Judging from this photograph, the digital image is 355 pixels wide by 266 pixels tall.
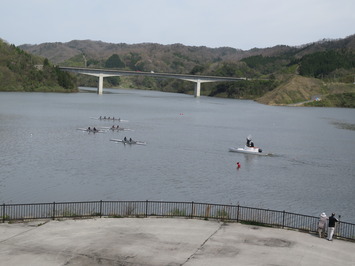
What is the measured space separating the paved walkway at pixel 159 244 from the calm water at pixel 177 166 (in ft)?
50.7

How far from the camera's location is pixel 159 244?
91.8ft

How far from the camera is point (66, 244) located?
27453 mm

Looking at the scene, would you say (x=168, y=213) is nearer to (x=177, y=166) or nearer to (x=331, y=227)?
(x=331, y=227)

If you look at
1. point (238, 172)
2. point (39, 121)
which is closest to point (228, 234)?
point (238, 172)

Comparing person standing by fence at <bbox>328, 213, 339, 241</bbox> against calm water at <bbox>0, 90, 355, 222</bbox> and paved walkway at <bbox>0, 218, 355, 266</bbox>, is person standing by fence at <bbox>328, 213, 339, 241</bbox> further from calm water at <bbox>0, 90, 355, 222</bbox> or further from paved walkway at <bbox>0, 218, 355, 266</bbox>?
calm water at <bbox>0, 90, 355, 222</bbox>

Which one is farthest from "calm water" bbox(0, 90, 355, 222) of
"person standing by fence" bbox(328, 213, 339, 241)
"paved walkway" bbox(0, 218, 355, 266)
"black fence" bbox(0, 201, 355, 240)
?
"paved walkway" bbox(0, 218, 355, 266)

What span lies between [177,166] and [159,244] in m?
38.8

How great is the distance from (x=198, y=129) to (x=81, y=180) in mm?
62725

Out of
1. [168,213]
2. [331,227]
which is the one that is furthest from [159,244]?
[331,227]

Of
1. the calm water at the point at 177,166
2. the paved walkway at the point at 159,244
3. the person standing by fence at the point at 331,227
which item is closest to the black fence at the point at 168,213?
the paved walkway at the point at 159,244

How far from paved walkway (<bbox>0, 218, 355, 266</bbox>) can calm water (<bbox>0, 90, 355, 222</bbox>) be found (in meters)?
15.4

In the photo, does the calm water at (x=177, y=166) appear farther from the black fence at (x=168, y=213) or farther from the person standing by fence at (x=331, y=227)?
the person standing by fence at (x=331, y=227)

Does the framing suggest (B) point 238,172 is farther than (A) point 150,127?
No

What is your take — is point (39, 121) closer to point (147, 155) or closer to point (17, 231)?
point (147, 155)
